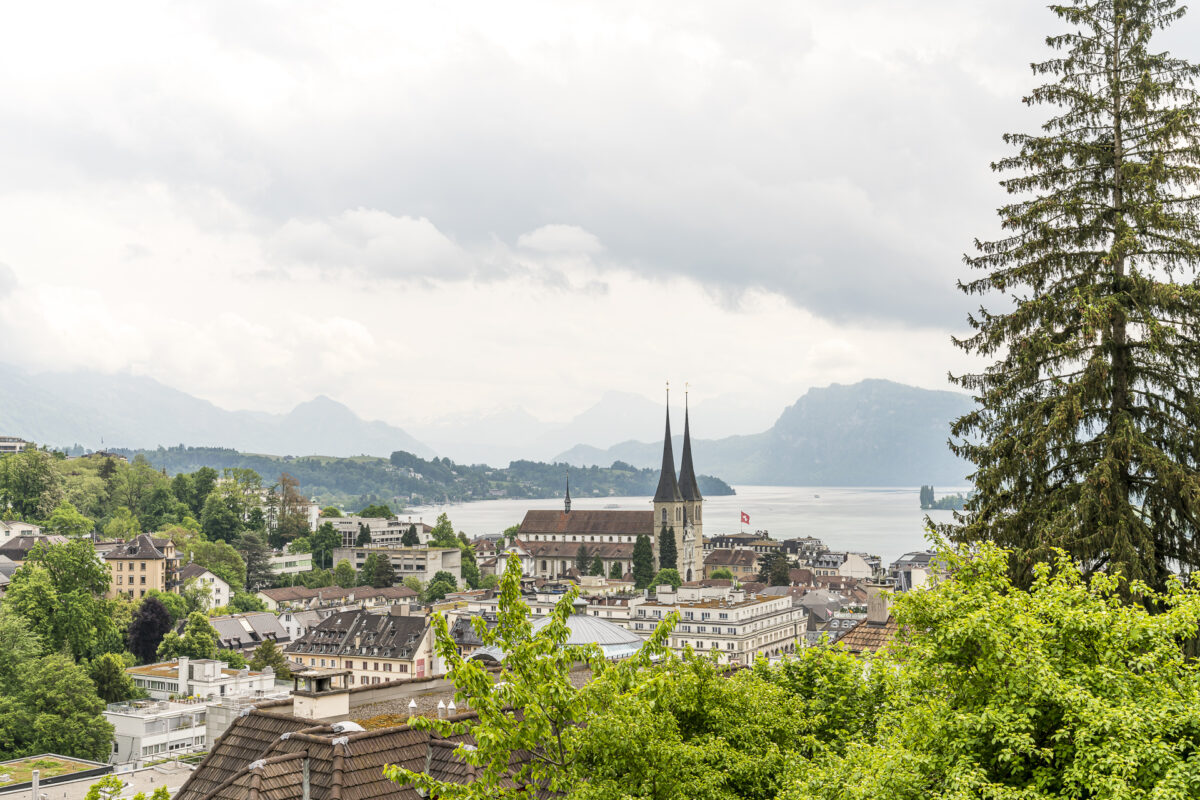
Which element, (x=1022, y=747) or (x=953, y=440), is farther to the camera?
(x=953, y=440)

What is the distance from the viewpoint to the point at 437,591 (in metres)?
106

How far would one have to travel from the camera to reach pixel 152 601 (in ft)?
240

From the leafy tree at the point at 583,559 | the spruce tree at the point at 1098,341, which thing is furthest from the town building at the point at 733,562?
the spruce tree at the point at 1098,341

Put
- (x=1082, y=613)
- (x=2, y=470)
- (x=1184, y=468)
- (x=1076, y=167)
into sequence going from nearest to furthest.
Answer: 1. (x=1082, y=613)
2. (x=1184, y=468)
3. (x=1076, y=167)
4. (x=2, y=470)

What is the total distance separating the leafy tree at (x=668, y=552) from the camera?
4865 inches

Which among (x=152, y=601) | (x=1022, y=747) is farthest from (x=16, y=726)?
(x=1022, y=747)

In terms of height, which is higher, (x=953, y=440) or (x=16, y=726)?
(x=953, y=440)

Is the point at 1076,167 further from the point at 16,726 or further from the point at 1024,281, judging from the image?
the point at 16,726

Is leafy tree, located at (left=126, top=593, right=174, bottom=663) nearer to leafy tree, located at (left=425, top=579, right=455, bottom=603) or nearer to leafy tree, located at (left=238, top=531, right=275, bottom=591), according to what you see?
leafy tree, located at (left=425, top=579, right=455, bottom=603)

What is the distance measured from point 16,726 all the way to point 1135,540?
53.5m

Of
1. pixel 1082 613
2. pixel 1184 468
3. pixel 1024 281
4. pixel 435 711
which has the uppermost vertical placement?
pixel 1024 281

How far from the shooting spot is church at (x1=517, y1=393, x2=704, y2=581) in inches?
5202

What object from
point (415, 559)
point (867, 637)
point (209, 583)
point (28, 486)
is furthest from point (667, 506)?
point (867, 637)

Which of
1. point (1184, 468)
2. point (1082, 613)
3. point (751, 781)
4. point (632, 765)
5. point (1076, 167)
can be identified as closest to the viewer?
point (1082, 613)
